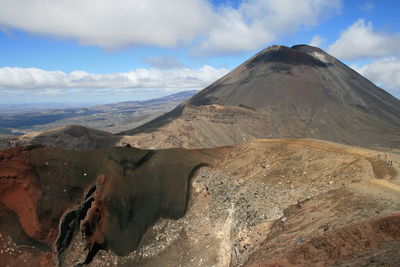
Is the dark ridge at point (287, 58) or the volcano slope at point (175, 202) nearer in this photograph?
the volcano slope at point (175, 202)

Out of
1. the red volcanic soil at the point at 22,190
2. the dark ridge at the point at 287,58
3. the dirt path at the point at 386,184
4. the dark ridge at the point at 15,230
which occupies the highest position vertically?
the dark ridge at the point at 287,58

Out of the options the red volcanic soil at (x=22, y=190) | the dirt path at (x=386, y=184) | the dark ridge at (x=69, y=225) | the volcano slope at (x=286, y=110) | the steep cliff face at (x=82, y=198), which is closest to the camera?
the dirt path at (x=386, y=184)

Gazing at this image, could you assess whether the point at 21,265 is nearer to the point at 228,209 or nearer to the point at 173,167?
the point at 173,167

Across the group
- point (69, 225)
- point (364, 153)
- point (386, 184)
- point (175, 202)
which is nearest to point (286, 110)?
point (364, 153)

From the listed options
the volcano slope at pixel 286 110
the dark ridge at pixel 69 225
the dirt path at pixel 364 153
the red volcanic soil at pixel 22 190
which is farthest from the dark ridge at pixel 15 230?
the volcano slope at pixel 286 110

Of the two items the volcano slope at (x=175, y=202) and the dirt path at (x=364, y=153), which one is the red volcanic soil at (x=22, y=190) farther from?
the dirt path at (x=364, y=153)

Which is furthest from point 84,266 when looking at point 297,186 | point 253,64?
point 253,64

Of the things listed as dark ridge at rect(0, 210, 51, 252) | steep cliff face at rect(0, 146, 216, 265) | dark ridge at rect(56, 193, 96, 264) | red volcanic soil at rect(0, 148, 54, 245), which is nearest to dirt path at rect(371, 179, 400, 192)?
steep cliff face at rect(0, 146, 216, 265)
